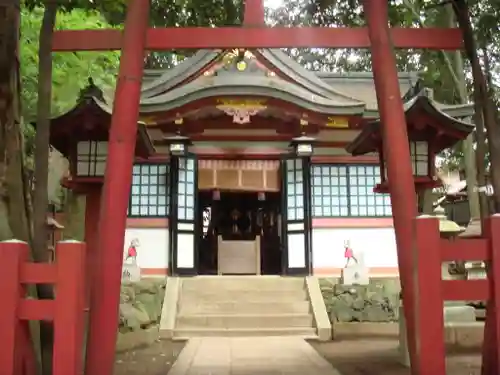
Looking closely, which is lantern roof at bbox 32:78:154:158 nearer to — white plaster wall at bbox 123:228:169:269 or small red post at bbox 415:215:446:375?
small red post at bbox 415:215:446:375

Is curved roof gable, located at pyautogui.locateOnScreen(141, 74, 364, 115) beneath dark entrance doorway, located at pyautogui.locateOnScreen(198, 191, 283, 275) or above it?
above

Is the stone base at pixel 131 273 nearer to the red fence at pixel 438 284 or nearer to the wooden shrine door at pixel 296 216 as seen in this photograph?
the wooden shrine door at pixel 296 216

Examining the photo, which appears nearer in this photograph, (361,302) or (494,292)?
(494,292)

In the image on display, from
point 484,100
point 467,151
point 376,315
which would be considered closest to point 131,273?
point 376,315

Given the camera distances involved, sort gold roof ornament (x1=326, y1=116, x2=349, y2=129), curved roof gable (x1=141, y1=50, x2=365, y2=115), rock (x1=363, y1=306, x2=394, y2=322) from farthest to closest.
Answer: gold roof ornament (x1=326, y1=116, x2=349, y2=129) < curved roof gable (x1=141, y1=50, x2=365, y2=115) < rock (x1=363, y1=306, x2=394, y2=322)

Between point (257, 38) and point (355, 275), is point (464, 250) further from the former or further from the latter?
point (355, 275)

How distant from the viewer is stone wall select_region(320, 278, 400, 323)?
11.7 m

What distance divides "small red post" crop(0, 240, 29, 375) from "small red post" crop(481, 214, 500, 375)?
137 inches

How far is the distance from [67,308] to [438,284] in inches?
106

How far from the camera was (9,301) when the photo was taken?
3832 mm

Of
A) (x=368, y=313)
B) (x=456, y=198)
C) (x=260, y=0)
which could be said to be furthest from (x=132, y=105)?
(x=456, y=198)

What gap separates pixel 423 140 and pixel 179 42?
486 cm

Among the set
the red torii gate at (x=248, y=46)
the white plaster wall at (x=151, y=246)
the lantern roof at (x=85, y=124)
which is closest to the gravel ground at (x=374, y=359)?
the red torii gate at (x=248, y=46)

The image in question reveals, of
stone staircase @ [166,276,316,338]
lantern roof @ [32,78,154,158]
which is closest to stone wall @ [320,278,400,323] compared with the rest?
stone staircase @ [166,276,316,338]
